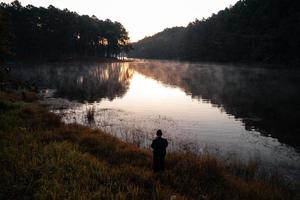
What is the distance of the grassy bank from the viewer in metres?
12.0

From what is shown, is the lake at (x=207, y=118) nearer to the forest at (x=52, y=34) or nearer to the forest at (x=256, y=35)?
the forest at (x=256, y=35)

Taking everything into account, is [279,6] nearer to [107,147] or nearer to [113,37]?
[113,37]

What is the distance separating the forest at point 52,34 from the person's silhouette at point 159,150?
113 m

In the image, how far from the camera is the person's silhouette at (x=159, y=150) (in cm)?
1378

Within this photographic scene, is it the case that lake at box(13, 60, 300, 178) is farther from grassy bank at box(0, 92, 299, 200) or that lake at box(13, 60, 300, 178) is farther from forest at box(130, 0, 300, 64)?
forest at box(130, 0, 300, 64)

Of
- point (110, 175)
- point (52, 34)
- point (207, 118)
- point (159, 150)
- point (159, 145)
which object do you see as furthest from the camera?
point (52, 34)

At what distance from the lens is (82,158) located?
15.1 m

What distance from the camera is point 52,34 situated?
458 feet

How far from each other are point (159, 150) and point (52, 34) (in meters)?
136

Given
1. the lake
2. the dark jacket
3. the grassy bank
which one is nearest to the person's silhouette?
the dark jacket

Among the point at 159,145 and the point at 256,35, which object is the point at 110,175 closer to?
the point at 159,145

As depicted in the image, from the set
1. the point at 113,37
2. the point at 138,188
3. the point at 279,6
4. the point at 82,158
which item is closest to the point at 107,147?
the point at 82,158

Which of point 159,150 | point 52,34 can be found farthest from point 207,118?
point 52,34

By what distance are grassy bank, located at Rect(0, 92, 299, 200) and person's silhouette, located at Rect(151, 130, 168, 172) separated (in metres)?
0.39
